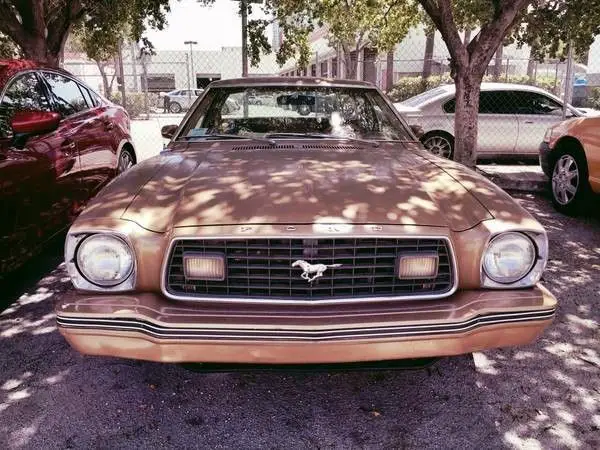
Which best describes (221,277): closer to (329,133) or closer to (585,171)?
(329,133)

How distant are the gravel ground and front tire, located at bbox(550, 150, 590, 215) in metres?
3.02

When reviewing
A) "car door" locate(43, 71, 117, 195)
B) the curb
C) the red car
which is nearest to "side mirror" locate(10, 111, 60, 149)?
the red car

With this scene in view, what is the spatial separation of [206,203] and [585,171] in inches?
197

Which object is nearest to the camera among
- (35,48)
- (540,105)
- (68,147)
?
(68,147)

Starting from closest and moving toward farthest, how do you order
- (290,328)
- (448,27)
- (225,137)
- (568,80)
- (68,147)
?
(290,328) < (225,137) < (68,147) < (448,27) < (568,80)

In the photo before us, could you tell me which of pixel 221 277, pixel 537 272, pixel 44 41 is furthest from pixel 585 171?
pixel 44 41

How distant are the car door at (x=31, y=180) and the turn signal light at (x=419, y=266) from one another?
2528 millimetres

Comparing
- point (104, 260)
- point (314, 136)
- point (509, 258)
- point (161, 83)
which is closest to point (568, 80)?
point (314, 136)

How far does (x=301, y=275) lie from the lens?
90.3 inches

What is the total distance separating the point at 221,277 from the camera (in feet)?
7.58

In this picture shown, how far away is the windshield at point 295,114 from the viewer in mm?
3824

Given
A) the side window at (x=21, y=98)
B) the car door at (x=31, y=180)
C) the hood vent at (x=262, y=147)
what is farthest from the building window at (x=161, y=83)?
the hood vent at (x=262, y=147)

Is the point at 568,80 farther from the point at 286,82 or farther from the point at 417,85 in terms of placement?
the point at 417,85

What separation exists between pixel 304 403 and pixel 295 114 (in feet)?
7.06
